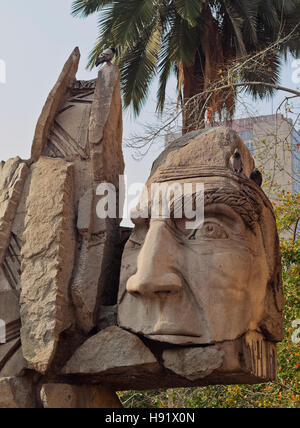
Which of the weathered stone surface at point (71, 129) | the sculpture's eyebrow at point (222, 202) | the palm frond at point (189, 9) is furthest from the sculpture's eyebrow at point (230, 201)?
the palm frond at point (189, 9)

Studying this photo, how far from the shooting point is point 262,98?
12312mm

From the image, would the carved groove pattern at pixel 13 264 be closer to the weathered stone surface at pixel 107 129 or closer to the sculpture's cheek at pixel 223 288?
the weathered stone surface at pixel 107 129

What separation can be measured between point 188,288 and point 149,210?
613mm

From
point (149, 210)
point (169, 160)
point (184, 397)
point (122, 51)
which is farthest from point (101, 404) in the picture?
point (122, 51)

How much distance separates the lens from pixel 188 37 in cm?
1124

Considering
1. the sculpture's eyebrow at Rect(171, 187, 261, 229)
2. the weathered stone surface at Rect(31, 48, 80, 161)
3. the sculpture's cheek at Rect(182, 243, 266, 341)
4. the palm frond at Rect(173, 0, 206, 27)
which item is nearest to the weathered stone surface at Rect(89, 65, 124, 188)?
the weathered stone surface at Rect(31, 48, 80, 161)

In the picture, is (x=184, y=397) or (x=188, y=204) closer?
(x=188, y=204)

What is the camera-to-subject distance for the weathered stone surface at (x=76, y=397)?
Result: 4219 mm

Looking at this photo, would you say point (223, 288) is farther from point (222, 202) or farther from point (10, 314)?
point (10, 314)

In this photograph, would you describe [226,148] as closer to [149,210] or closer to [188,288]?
[149,210]

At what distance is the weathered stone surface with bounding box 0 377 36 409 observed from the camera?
420cm

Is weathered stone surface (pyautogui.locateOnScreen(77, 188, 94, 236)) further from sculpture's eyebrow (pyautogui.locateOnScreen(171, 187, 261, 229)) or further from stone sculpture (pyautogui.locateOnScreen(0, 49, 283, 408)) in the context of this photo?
sculpture's eyebrow (pyautogui.locateOnScreen(171, 187, 261, 229))

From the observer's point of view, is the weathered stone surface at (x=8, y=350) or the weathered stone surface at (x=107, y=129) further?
the weathered stone surface at (x=107, y=129)

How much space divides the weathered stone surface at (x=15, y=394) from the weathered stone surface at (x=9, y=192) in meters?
0.88
